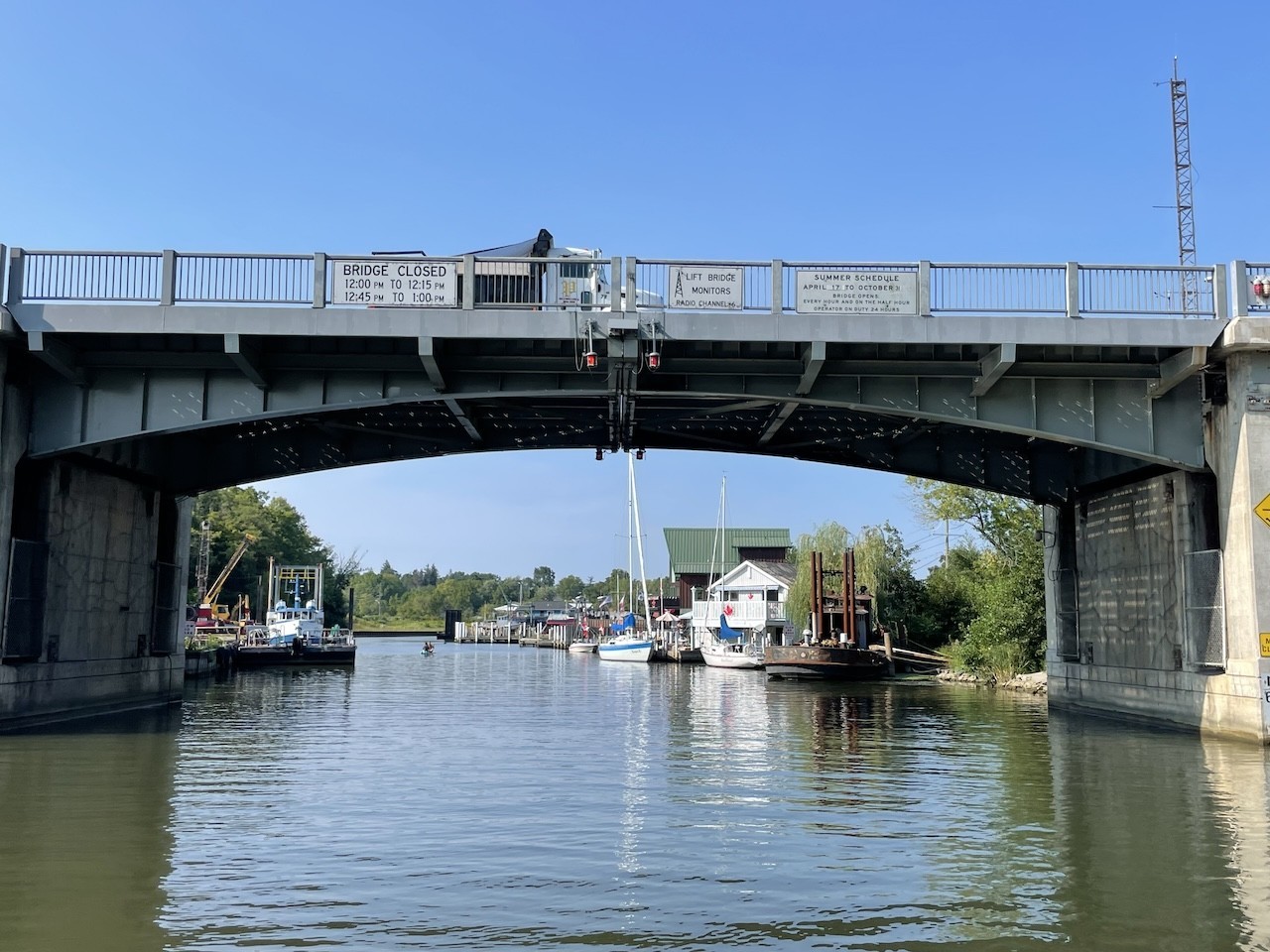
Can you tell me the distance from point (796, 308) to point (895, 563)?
53.0 meters

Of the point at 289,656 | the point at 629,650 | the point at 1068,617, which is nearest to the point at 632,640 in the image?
the point at 629,650

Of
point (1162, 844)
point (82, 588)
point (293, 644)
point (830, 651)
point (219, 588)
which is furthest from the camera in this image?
point (219, 588)

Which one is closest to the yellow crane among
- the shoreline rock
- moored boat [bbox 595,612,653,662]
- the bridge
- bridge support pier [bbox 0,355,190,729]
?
moored boat [bbox 595,612,653,662]

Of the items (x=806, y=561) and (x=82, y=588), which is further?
(x=806, y=561)

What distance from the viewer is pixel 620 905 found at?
11461 millimetres

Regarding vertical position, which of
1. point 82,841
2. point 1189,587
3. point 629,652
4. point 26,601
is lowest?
point 629,652

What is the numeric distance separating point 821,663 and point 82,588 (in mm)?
38569

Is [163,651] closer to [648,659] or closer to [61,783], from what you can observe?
[61,783]

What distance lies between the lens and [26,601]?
87.1ft

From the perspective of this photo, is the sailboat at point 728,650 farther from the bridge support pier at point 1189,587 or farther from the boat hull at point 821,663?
the bridge support pier at point 1189,587

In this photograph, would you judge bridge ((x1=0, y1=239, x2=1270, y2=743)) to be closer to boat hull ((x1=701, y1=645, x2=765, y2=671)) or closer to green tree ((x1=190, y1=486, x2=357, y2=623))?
boat hull ((x1=701, y1=645, x2=765, y2=671))

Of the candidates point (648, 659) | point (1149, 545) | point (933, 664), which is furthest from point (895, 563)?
point (1149, 545)

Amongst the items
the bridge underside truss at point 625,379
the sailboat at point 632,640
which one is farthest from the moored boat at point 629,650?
the bridge underside truss at point 625,379

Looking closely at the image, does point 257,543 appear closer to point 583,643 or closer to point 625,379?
point 583,643
